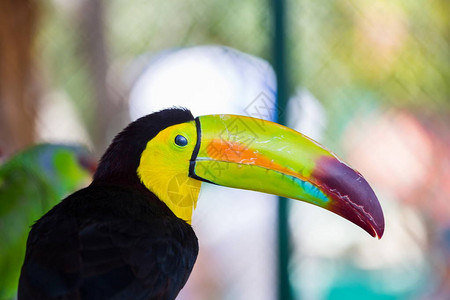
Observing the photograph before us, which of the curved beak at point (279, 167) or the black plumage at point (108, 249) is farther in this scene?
the curved beak at point (279, 167)

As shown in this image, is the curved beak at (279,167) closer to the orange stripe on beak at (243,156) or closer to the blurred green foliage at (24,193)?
the orange stripe on beak at (243,156)

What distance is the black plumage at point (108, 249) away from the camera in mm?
796

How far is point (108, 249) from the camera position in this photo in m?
0.84

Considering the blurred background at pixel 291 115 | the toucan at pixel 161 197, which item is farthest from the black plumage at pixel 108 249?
the blurred background at pixel 291 115

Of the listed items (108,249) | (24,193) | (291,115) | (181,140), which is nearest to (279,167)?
(181,140)

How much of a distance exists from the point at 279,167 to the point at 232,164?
0.27 feet

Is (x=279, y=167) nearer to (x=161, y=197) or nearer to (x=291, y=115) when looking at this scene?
(x=161, y=197)

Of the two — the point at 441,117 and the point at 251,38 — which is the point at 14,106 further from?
the point at 441,117

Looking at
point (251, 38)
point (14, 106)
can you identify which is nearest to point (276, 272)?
A: point (251, 38)

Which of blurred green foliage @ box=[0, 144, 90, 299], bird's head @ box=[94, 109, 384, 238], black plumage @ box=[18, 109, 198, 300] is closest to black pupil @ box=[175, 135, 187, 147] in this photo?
bird's head @ box=[94, 109, 384, 238]

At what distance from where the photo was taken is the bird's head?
3.27 ft

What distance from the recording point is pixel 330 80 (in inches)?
68.9

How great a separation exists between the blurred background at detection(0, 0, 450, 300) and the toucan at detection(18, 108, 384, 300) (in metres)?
0.47

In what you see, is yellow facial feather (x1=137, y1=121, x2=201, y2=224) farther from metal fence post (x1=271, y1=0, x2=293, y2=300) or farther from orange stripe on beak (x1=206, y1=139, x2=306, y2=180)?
metal fence post (x1=271, y1=0, x2=293, y2=300)
